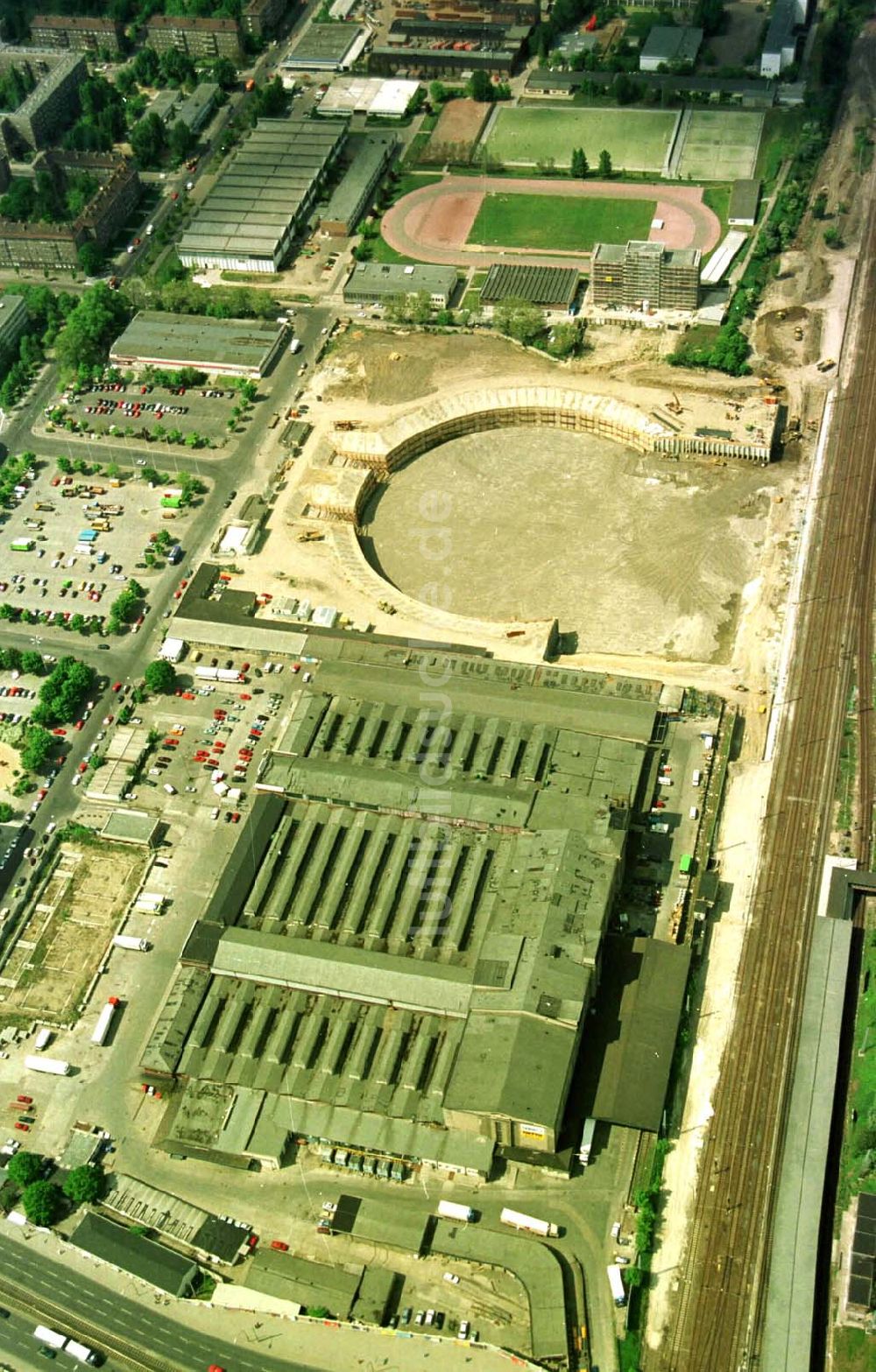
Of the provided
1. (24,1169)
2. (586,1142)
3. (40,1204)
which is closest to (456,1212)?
(586,1142)

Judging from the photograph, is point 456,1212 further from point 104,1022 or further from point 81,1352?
point 104,1022

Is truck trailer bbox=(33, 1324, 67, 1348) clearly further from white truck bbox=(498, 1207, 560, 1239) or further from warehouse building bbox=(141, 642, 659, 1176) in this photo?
white truck bbox=(498, 1207, 560, 1239)

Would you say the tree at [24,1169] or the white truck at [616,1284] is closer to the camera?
the white truck at [616,1284]

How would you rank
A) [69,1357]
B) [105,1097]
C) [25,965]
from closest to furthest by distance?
[69,1357]
[105,1097]
[25,965]

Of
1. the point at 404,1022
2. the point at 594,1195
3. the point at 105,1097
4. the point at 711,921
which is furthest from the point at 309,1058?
the point at 711,921

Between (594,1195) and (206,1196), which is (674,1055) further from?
(206,1196)

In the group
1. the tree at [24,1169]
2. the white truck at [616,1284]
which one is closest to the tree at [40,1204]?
the tree at [24,1169]

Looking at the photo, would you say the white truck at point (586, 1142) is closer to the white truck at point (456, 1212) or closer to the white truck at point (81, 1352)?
the white truck at point (456, 1212)
